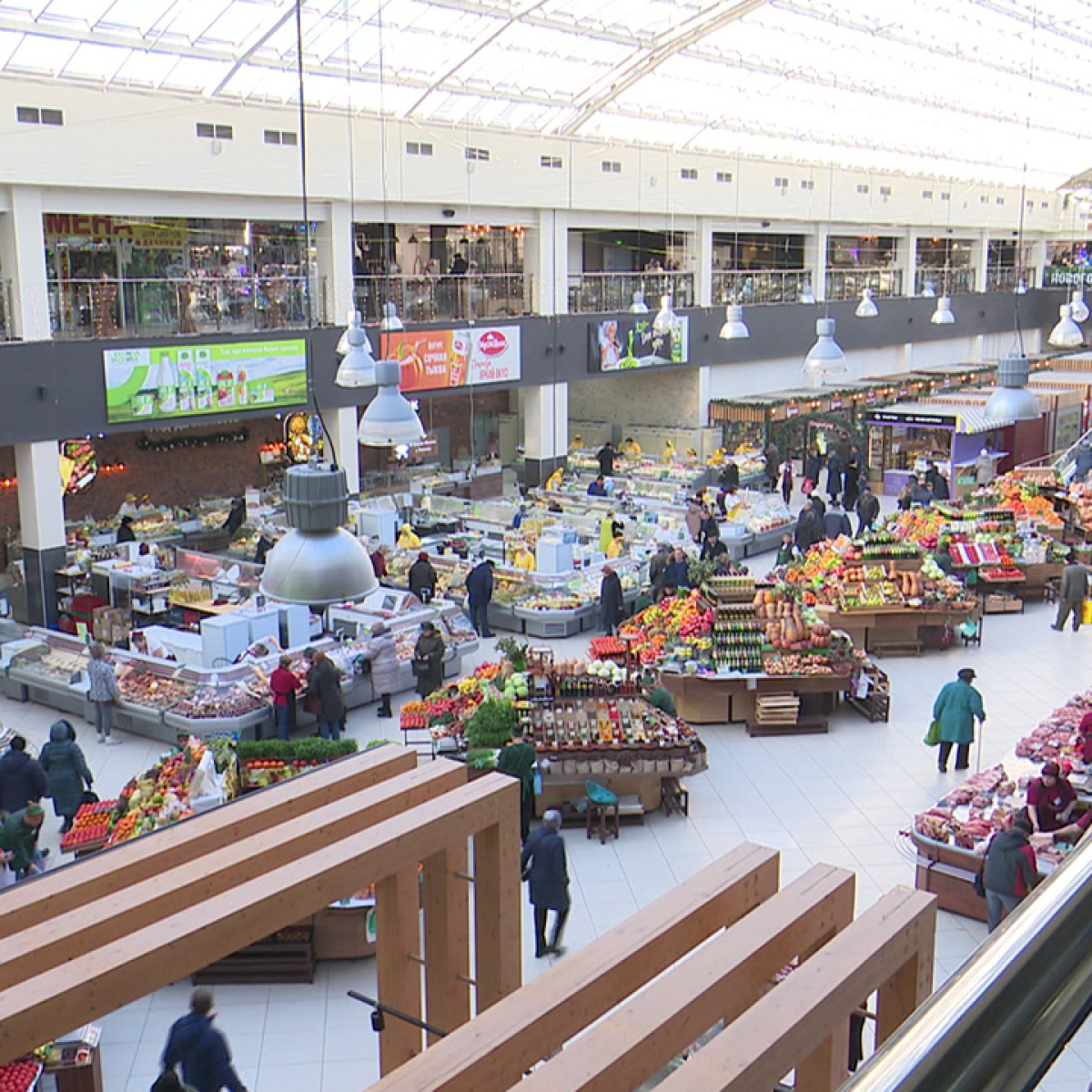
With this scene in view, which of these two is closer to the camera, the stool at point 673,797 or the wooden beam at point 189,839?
the wooden beam at point 189,839

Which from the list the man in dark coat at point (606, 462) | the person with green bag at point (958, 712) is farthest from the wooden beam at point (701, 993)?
the man in dark coat at point (606, 462)

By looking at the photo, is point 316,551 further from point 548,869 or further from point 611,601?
point 611,601

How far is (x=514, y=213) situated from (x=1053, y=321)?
28.3 m

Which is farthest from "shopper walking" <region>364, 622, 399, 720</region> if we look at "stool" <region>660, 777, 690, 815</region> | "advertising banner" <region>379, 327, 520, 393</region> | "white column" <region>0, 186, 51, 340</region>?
"advertising banner" <region>379, 327, 520, 393</region>

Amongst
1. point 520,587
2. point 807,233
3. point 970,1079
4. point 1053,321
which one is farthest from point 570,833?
point 1053,321

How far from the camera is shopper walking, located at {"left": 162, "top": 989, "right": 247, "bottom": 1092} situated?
5.75 meters

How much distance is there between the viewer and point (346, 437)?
21188 millimetres

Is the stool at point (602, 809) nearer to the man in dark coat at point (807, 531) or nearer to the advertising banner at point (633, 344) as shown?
the man in dark coat at point (807, 531)

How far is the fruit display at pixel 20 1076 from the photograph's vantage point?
19.5 feet

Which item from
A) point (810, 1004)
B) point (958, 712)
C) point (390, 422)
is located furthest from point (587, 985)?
point (958, 712)

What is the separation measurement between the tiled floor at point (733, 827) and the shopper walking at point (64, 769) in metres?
0.33

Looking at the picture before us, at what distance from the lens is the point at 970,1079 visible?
29.1 inches

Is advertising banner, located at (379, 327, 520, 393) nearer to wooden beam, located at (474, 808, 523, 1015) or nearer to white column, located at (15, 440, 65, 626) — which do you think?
white column, located at (15, 440, 65, 626)

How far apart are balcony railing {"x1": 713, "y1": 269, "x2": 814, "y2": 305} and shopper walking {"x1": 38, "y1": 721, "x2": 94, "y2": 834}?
21.4 meters
